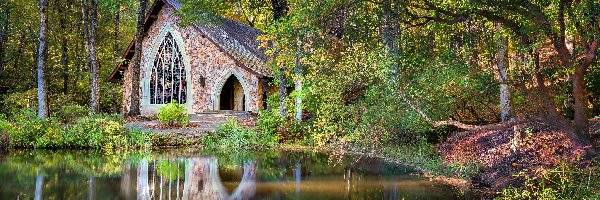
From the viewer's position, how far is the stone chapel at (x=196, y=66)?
26.9 meters

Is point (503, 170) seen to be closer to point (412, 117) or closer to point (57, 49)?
Result: point (412, 117)

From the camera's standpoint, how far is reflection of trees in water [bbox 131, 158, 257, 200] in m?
9.49

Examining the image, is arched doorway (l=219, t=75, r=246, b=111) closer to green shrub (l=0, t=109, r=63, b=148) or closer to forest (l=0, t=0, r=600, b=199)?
forest (l=0, t=0, r=600, b=199)

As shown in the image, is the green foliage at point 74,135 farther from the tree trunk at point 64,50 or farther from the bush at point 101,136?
the tree trunk at point 64,50

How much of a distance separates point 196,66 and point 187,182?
17803 millimetres

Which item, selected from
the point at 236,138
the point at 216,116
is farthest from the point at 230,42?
the point at 236,138

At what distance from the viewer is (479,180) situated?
34.7ft

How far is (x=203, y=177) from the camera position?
1168 centimetres

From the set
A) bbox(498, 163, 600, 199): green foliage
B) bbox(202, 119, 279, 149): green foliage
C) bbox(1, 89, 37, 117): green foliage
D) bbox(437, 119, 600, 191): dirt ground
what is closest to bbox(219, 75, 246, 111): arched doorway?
bbox(1, 89, 37, 117): green foliage

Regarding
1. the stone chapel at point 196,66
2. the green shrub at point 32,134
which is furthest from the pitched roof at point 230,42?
the green shrub at point 32,134

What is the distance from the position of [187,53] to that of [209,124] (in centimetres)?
636

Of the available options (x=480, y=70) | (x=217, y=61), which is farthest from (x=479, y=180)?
(x=217, y=61)

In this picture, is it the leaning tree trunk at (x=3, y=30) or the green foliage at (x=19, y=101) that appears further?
the leaning tree trunk at (x=3, y=30)

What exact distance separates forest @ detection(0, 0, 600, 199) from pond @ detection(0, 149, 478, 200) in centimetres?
107
